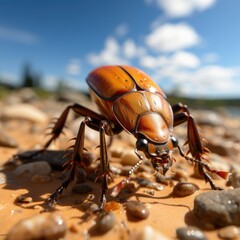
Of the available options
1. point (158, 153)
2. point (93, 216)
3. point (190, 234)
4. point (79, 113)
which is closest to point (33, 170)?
point (79, 113)

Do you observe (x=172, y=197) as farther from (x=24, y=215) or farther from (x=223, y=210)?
(x=24, y=215)

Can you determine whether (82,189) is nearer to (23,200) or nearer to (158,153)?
(23,200)

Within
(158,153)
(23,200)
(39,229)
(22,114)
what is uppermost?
(22,114)

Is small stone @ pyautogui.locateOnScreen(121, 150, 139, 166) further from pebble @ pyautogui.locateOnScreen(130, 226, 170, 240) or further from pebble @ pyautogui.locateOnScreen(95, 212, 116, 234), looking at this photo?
pebble @ pyautogui.locateOnScreen(130, 226, 170, 240)

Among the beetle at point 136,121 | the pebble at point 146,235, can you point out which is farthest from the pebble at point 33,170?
the pebble at point 146,235

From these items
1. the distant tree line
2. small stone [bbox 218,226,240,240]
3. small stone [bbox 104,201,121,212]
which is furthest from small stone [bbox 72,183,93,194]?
the distant tree line

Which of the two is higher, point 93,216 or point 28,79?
point 28,79

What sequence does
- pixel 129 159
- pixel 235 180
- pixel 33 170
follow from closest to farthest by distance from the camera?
pixel 235 180
pixel 33 170
pixel 129 159
